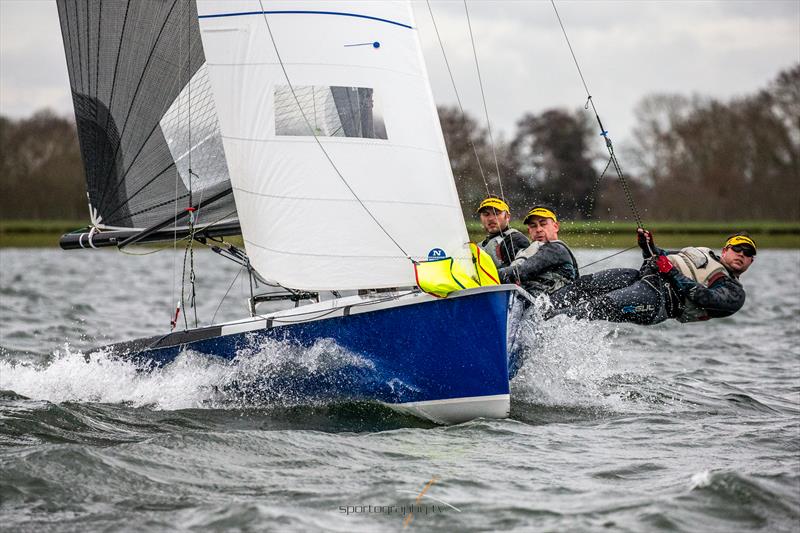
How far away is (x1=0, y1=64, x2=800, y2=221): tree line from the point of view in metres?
43.3

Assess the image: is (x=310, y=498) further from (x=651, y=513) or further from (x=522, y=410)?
(x=522, y=410)

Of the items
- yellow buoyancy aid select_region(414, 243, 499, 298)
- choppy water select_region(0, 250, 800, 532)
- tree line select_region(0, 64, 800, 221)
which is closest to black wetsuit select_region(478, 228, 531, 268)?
choppy water select_region(0, 250, 800, 532)

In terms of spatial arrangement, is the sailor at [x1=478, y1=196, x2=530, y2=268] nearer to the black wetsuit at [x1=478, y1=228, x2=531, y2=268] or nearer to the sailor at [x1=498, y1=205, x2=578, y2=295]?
the black wetsuit at [x1=478, y1=228, x2=531, y2=268]

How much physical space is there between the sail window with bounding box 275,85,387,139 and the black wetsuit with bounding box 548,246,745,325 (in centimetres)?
195

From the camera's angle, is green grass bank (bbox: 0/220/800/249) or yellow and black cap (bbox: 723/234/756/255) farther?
green grass bank (bbox: 0/220/800/249)

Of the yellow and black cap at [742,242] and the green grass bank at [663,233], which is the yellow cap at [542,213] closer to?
the yellow and black cap at [742,242]

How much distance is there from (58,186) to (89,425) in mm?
38889

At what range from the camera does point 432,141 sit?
6.96m

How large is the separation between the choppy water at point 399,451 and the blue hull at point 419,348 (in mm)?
124

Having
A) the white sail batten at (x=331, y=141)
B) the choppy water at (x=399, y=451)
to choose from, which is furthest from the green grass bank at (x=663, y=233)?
the white sail batten at (x=331, y=141)

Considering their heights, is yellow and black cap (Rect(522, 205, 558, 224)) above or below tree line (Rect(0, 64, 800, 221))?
below

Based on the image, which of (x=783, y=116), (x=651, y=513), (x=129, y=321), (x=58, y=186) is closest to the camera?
(x=651, y=513)

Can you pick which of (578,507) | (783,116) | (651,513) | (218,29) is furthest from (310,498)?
(783,116)

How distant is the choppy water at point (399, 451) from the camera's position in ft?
15.4
